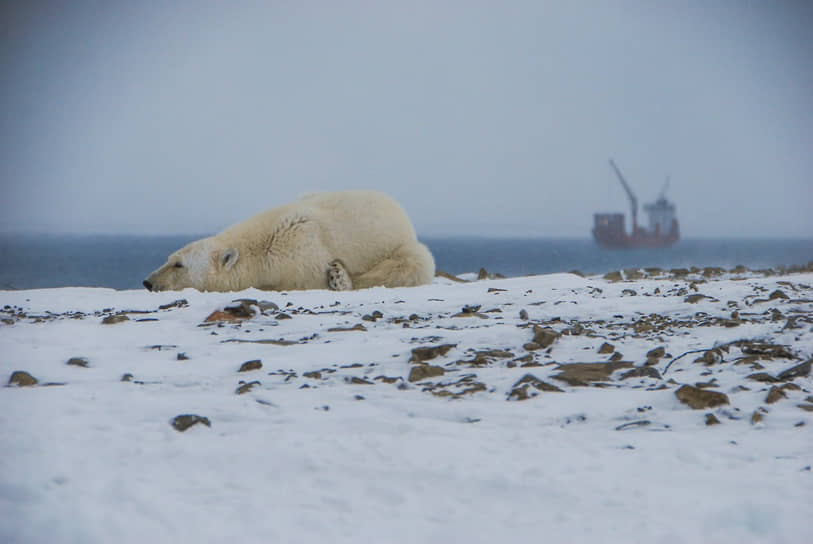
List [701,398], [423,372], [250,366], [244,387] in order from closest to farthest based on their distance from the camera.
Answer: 1. [701,398]
2. [244,387]
3. [423,372]
4. [250,366]

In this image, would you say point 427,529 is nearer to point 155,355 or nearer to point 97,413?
point 97,413

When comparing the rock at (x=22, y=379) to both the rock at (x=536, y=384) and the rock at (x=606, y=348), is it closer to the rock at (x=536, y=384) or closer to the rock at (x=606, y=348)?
the rock at (x=536, y=384)

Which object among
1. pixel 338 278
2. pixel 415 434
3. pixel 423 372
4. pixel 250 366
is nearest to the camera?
pixel 415 434

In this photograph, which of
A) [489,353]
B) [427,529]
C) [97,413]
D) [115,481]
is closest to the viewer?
[427,529]

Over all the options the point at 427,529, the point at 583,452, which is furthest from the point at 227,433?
the point at 583,452

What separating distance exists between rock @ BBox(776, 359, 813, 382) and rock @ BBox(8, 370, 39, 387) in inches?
134

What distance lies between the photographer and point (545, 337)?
4012 millimetres

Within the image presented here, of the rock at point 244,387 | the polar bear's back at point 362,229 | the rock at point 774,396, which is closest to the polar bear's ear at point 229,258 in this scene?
the polar bear's back at point 362,229

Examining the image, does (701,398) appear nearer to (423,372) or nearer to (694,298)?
(423,372)

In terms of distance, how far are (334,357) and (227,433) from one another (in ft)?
4.47

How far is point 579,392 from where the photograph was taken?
3059 mm

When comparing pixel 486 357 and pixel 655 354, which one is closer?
pixel 655 354

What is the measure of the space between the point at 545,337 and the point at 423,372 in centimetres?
96

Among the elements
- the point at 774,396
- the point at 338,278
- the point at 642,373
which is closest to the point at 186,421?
the point at 642,373
